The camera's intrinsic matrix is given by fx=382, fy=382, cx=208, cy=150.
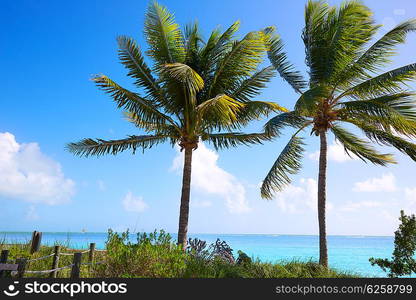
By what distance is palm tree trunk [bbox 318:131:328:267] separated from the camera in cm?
1177

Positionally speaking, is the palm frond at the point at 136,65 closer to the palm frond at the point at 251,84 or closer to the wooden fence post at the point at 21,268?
the palm frond at the point at 251,84

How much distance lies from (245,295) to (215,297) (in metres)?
0.55

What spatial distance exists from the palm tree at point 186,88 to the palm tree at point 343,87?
54.2 inches

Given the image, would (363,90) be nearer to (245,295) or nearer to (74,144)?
(245,295)

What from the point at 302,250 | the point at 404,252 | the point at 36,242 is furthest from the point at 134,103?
the point at 302,250

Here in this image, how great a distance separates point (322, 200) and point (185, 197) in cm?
448

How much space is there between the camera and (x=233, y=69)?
1323cm

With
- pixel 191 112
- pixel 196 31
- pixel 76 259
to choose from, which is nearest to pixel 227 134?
pixel 191 112

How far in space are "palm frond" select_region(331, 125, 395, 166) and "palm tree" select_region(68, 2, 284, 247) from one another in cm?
236

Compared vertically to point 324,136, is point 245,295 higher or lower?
lower

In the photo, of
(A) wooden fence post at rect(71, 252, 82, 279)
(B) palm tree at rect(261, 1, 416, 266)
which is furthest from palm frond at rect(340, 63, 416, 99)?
(A) wooden fence post at rect(71, 252, 82, 279)

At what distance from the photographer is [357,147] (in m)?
13.0

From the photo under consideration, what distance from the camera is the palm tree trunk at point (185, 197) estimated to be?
12.5m

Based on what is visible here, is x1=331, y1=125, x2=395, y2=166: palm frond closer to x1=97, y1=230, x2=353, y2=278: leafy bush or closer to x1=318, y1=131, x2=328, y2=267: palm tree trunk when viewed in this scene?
x1=318, y1=131, x2=328, y2=267: palm tree trunk
